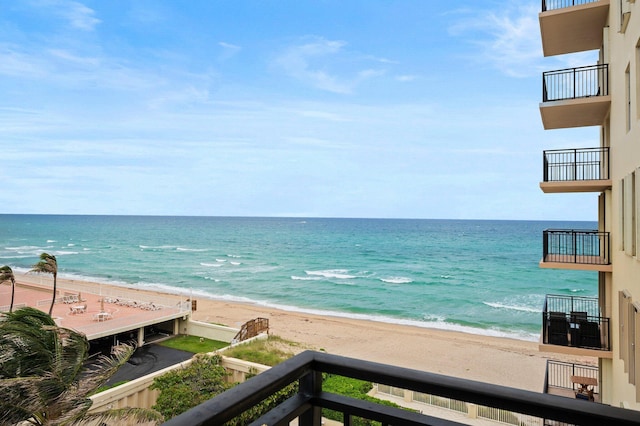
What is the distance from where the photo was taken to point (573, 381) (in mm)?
9594

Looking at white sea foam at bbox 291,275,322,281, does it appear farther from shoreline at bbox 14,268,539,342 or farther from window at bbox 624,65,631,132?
window at bbox 624,65,631,132

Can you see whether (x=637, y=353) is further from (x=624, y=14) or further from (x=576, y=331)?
(x=624, y=14)

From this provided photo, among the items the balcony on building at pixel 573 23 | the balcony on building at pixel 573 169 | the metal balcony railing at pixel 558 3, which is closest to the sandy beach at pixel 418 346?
the balcony on building at pixel 573 169

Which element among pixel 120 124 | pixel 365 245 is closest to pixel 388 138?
pixel 365 245

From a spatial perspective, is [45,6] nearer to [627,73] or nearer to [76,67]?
[76,67]

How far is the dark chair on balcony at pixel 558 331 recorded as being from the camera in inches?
310

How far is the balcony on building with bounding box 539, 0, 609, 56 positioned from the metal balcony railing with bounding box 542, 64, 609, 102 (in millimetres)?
839

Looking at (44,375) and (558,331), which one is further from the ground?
(558,331)

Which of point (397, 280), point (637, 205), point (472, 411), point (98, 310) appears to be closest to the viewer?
point (637, 205)

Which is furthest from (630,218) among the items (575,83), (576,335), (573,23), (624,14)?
(573,23)

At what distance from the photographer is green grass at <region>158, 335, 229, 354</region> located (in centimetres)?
1512

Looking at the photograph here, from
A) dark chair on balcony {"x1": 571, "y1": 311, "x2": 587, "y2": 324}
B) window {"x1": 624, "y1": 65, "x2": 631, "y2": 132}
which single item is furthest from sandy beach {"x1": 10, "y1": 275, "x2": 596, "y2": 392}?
window {"x1": 624, "y1": 65, "x2": 631, "y2": 132}

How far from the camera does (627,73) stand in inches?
237

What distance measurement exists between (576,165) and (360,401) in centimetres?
866
